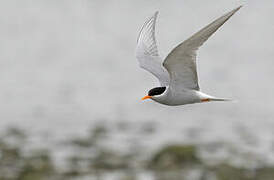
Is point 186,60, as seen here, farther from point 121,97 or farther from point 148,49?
point 121,97

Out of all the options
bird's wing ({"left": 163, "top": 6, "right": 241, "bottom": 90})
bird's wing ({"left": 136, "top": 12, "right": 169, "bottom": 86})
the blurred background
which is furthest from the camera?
the blurred background

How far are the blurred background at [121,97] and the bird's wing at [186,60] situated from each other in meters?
5.43

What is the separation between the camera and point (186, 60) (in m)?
6.25

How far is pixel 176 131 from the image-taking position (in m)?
14.2

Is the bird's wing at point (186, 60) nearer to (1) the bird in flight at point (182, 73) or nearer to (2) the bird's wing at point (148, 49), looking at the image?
(1) the bird in flight at point (182, 73)

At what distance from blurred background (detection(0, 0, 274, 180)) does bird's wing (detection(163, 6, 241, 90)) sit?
17.8 ft

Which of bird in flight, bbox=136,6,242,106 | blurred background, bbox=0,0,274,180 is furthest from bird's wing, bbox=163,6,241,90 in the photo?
blurred background, bbox=0,0,274,180

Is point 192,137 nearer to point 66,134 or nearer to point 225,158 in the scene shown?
point 225,158

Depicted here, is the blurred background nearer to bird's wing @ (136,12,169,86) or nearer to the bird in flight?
bird's wing @ (136,12,169,86)

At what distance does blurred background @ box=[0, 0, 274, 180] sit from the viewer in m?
12.4

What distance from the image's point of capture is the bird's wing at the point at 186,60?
5.76 metres

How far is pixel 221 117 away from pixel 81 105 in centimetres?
378

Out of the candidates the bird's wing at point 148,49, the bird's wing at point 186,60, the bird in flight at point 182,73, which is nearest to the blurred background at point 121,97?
the bird's wing at point 148,49

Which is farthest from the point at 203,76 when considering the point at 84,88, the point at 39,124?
the point at 39,124
